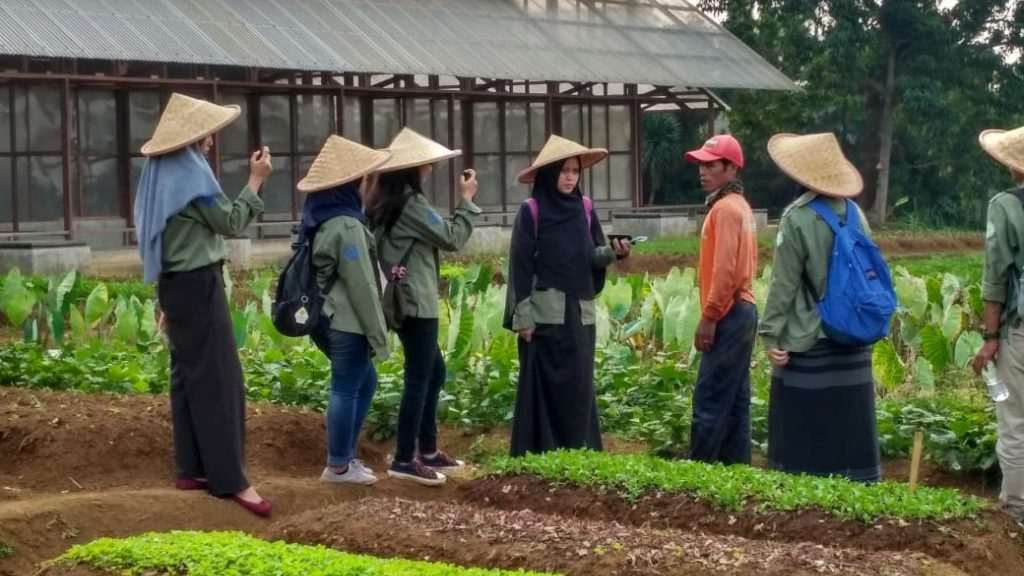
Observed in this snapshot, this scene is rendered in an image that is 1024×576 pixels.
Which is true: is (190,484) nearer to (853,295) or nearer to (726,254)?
(726,254)

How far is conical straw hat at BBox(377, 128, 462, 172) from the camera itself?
759 cm

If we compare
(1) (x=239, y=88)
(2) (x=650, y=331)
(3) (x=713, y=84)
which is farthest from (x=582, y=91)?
(2) (x=650, y=331)

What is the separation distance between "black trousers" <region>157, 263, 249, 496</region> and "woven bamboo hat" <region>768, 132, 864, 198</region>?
8.17 ft

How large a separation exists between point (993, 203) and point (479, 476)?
2.56 m

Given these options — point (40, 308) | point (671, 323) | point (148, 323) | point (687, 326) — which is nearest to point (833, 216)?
point (687, 326)

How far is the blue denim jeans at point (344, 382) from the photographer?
7.30m

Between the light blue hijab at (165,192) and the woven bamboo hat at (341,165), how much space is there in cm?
60

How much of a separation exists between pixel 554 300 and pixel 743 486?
1603mm

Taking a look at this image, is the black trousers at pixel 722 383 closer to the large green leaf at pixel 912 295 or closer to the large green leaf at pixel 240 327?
the large green leaf at pixel 912 295

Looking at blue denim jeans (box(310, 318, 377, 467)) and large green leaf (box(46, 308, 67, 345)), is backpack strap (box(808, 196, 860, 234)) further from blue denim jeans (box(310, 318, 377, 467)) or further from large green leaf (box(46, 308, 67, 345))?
large green leaf (box(46, 308, 67, 345))

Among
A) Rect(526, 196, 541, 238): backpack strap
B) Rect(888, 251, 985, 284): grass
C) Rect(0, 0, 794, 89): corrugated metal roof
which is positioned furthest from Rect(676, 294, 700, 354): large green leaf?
Rect(0, 0, 794, 89): corrugated metal roof

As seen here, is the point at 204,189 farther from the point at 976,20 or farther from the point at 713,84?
the point at 976,20

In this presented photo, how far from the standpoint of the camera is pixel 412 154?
766 cm

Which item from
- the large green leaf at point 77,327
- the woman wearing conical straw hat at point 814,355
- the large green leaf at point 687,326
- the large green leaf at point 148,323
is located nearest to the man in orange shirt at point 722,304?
the woman wearing conical straw hat at point 814,355
